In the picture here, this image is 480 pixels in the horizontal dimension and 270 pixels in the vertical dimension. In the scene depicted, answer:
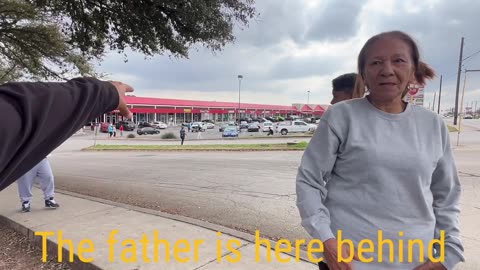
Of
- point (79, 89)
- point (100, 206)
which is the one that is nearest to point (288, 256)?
point (79, 89)

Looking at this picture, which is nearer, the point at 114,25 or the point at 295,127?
the point at 114,25

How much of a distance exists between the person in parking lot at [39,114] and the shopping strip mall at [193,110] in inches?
2252

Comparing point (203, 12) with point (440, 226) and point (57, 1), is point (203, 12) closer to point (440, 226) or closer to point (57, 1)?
point (57, 1)

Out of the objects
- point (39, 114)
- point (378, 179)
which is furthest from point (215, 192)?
point (39, 114)

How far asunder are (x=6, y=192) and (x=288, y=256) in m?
6.88

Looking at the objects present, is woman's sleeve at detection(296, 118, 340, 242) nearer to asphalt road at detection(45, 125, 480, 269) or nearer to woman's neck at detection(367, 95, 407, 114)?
woman's neck at detection(367, 95, 407, 114)

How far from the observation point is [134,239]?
439cm

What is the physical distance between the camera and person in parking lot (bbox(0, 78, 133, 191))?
101cm

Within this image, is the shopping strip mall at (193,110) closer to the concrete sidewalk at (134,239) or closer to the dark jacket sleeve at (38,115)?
the concrete sidewalk at (134,239)

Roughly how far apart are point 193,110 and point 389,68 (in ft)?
269

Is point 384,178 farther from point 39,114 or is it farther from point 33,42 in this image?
point 33,42

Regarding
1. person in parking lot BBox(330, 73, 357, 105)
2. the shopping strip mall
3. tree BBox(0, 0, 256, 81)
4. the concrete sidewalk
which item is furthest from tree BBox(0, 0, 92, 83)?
the shopping strip mall

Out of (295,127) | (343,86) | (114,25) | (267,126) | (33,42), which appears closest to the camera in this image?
(343,86)

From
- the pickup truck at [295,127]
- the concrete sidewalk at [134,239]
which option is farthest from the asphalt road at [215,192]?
the pickup truck at [295,127]
